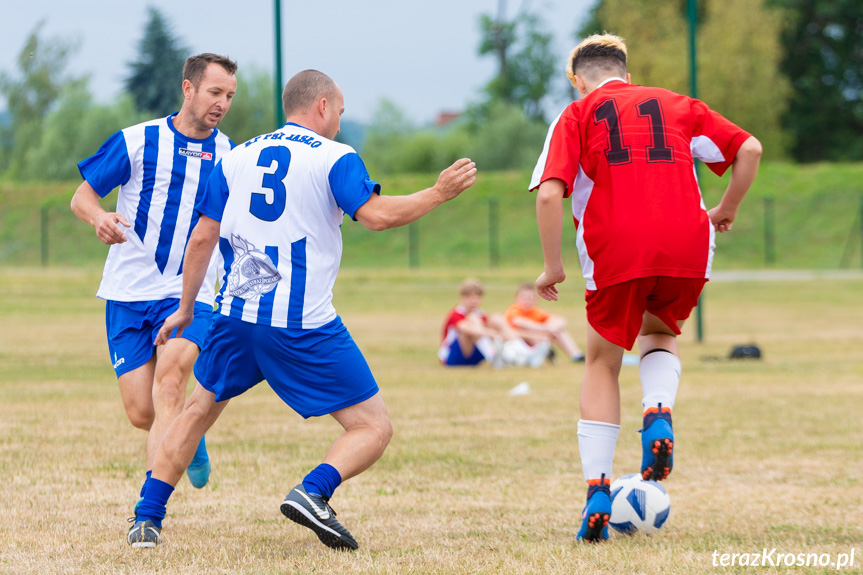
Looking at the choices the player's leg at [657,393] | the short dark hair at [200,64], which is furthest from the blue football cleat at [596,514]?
the short dark hair at [200,64]

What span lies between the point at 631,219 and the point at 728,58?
4781 cm

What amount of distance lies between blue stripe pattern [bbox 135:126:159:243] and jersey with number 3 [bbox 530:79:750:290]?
2000 millimetres

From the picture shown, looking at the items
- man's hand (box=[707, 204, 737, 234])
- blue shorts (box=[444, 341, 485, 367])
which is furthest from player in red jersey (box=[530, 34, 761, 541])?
blue shorts (box=[444, 341, 485, 367])

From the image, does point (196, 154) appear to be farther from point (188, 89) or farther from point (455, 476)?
point (455, 476)

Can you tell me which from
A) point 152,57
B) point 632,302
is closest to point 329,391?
point 632,302

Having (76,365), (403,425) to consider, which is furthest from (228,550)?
(76,365)

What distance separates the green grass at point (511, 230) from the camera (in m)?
38.9

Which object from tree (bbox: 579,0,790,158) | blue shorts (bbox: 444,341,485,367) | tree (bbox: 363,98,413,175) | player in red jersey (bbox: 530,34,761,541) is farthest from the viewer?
tree (bbox: 363,98,413,175)

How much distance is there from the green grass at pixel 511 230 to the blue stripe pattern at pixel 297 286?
112 feet

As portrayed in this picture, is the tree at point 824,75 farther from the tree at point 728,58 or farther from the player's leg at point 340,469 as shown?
the player's leg at point 340,469

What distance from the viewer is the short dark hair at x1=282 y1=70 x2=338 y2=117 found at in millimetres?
4391

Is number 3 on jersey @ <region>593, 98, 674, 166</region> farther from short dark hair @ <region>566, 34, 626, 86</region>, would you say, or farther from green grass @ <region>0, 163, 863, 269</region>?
green grass @ <region>0, 163, 863, 269</region>

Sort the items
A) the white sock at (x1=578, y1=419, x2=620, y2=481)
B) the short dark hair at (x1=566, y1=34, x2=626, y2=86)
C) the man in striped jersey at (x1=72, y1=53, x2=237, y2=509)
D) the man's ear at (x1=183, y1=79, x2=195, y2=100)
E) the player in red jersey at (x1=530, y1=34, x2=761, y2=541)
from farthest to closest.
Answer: the man in striped jersey at (x1=72, y1=53, x2=237, y2=509), the man's ear at (x1=183, y1=79, x2=195, y2=100), the short dark hair at (x1=566, y1=34, x2=626, y2=86), the white sock at (x1=578, y1=419, x2=620, y2=481), the player in red jersey at (x1=530, y1=34, x2=761, y2=541)

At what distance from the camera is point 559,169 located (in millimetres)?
4328
